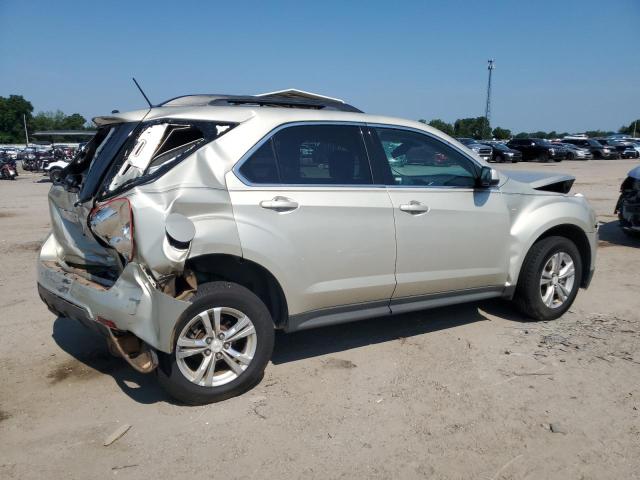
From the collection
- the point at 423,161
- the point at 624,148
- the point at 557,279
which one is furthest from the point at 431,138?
the point at 624,148

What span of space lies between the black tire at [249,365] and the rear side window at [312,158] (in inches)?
29.8

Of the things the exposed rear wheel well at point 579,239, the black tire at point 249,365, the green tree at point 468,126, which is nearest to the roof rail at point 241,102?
the black tire at point 249,365

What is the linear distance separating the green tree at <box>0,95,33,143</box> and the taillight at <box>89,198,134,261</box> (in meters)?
120

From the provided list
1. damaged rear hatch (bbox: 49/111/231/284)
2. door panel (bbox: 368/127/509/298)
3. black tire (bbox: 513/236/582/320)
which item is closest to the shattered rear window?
damaged rear hatch (bbox: 49/111/231/284)

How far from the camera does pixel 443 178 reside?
A: 4430 millimetres

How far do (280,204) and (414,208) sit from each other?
1106 mm

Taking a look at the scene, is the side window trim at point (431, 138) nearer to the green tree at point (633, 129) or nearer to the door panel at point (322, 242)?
the door panel at point (322, 242)

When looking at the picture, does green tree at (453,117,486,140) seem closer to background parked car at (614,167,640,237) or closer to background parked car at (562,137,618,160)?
background parked car at (562,137,618,160)

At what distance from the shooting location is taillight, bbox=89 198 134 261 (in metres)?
3.14

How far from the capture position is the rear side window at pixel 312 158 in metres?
3.63

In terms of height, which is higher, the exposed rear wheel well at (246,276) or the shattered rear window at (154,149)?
the shattered rear window at (154,149)

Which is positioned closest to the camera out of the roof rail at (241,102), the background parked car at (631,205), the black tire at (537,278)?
the roof rail at (241,102)

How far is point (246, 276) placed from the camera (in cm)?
377

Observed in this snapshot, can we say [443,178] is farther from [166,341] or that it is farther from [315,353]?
[166,341]
